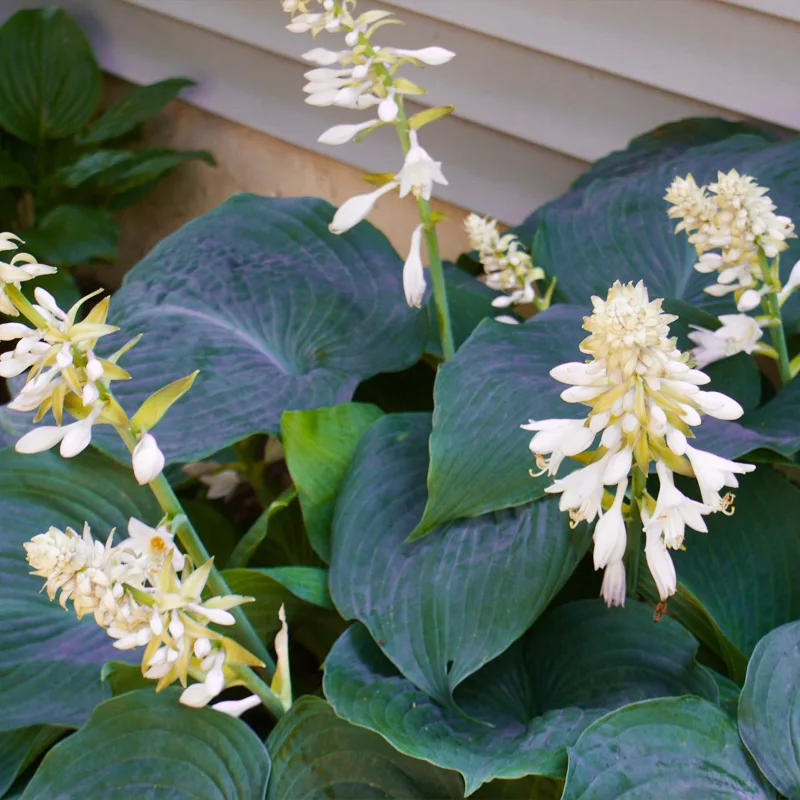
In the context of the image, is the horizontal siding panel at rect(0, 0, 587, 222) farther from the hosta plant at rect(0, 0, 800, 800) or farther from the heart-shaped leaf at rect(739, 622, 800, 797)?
the heart-shaped leaf at rect(739, 622, 800, 797)

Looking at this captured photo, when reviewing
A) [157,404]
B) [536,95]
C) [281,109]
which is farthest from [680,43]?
[157,404]

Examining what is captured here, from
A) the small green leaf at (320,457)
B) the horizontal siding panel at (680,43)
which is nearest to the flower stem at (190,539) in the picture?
the small green leaf at (320,457)

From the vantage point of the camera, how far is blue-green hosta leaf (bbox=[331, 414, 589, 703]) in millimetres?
849

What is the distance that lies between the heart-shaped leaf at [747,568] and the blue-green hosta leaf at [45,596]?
0.62 metres

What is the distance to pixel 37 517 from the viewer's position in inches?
41.3

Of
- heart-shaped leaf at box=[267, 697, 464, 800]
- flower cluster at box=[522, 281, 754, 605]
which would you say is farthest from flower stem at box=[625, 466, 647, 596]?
heart-shaped leaf at box=[267, 697, 464, 800]

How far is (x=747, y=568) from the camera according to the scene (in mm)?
965

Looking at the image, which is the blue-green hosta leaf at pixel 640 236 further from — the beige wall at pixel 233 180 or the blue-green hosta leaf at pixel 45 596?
the blue-green hosta leaf at pixel 45 596

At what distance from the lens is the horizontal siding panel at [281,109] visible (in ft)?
5.15

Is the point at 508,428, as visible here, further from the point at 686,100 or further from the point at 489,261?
the point at 686,100

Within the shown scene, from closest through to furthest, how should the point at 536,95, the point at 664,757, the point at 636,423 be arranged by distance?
the point at 636,423 → the point at 664,757 → the point at 536,95

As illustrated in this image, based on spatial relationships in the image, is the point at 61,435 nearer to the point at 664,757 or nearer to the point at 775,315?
the point at 664,757

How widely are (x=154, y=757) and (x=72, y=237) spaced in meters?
1.37

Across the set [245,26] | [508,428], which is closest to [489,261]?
[508,428]
